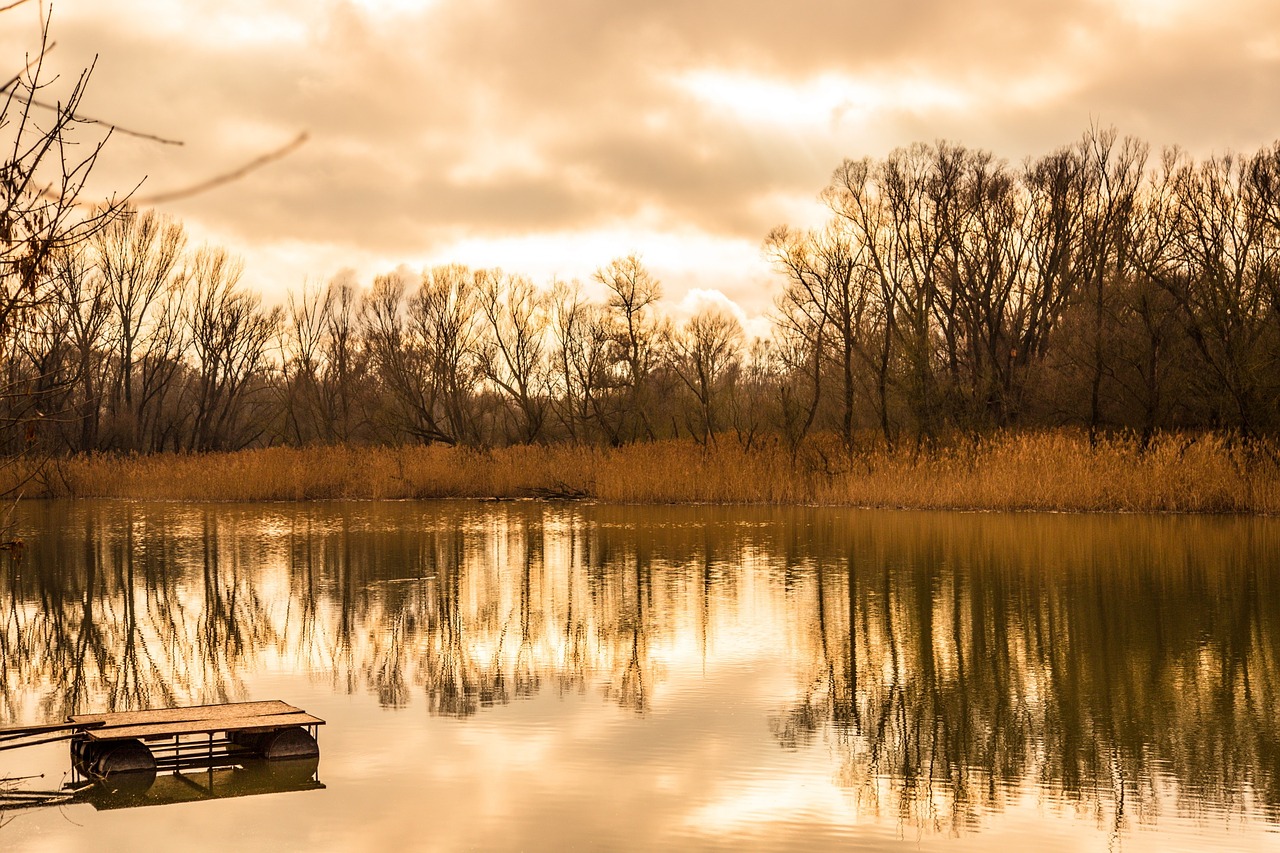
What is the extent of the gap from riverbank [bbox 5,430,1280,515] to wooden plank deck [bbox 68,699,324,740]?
1076cm

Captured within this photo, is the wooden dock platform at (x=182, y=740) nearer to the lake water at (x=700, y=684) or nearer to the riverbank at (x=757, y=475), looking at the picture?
the lake water at (x=700, y=684)

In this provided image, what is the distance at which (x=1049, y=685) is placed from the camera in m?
9.84

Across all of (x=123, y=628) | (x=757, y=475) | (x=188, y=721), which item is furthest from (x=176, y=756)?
(x=757, y=475)

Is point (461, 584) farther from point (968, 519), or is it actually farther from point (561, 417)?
point (561, 417)

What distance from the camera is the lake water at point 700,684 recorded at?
22.1ft

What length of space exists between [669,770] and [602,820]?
99 cm

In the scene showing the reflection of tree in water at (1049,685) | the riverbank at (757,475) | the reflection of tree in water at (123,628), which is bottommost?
the reflection of tree in water at (1049,685)

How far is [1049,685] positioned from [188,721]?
610cm

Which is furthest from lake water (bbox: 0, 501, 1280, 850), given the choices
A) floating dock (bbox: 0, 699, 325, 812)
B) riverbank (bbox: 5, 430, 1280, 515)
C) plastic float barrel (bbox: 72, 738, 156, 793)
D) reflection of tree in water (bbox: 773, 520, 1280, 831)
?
riverbank (bbox: 5, 430, 1280, 515)

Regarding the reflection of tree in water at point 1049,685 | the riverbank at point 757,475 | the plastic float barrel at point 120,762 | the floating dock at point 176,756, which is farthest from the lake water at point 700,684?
the riverbank at point 757,475

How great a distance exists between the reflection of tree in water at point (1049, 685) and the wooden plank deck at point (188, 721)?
10.4ft

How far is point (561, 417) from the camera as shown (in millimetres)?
40688

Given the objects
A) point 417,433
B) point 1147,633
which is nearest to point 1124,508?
point 1147,633

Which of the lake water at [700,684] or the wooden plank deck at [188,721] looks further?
the wooden plank deck at [188,721]
